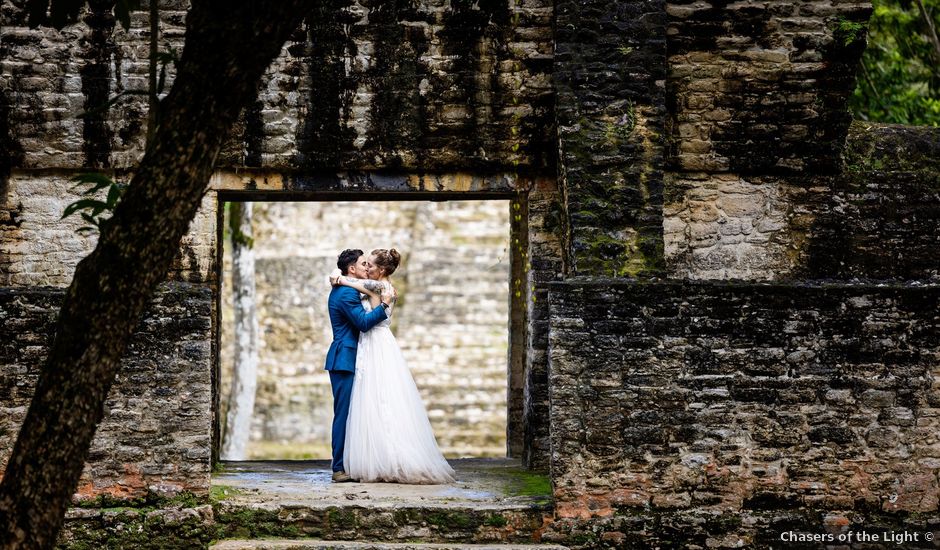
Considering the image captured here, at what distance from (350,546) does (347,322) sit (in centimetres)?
221

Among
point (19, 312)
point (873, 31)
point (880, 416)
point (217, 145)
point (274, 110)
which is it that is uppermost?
point (873, 31)

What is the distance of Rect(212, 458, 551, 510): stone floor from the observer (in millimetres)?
7098

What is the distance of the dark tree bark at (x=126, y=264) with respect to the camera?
424 cm

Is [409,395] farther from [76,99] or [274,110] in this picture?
[76,99]

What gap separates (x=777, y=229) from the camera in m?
8.62

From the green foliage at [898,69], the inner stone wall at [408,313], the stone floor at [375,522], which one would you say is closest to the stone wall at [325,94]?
the stone floor at [375,522]

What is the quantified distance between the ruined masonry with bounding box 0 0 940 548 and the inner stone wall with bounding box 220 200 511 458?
24.2 feet

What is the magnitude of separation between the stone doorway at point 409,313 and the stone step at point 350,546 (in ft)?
29.4

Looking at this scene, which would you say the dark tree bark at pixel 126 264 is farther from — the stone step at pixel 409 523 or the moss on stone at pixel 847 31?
the moss on stone at pixel 847 31

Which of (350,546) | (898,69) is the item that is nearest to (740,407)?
(350,546)

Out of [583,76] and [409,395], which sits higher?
[583,76]

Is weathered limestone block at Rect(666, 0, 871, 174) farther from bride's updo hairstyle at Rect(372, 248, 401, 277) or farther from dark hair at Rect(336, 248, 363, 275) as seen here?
A: dark hair at Rect(336, 248, 363, 275)

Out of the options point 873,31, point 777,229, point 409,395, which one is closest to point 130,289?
point 409,395

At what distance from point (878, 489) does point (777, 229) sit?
2.45 metres
